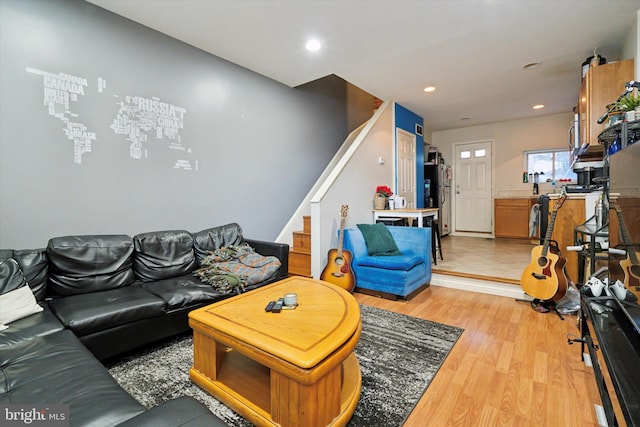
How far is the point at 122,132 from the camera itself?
2.63 meters

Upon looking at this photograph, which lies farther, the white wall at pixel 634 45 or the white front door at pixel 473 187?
the white front door at pixel 473 187

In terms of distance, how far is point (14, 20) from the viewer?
2105 mm

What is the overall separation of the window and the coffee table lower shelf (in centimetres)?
648

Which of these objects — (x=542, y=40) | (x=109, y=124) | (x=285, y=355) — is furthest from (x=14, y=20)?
(x=542, y=40)

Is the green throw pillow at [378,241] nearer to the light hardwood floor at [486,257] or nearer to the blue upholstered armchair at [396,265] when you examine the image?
the blue upholstered armchair at [396,265]

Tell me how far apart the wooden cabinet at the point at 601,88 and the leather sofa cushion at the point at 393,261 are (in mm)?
2053

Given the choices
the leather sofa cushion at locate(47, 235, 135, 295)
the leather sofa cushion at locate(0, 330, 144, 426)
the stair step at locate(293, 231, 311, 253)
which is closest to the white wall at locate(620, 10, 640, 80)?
the stair step at locate(293, 231, 311, 253)

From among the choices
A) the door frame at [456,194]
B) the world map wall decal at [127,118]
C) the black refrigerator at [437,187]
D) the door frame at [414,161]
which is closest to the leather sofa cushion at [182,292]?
the world map wall decal at [127,118]

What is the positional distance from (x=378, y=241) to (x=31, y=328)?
2978mm

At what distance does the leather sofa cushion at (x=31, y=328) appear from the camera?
150 cm

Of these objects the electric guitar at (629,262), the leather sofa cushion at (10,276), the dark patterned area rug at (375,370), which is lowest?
the dark patterned area rug at (375,370)

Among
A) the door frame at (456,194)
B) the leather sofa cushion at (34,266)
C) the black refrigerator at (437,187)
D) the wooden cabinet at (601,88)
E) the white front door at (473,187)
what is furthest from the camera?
the white front door at (473,187)

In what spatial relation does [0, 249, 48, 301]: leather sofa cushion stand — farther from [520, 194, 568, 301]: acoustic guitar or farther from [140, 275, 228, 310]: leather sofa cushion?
[520, 194, 568, 301]: acoustic guitar

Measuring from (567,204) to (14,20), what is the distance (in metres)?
5.11
